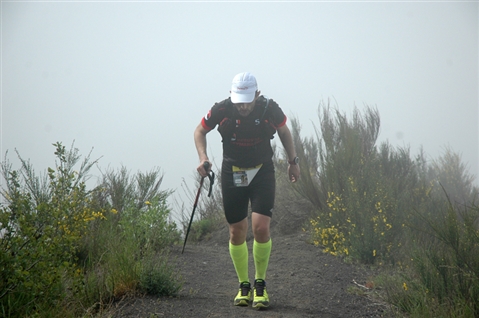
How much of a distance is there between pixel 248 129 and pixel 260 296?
1677 mm

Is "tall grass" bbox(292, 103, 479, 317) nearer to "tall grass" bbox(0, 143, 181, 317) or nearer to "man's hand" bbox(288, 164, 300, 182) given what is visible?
"man's hand" bbox(288, 164, 300, 182)

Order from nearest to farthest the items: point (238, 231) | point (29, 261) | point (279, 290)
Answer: point (29, 261)
point (238, 231)
point (279, 290)

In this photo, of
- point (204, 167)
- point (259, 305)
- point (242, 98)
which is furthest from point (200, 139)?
point (259, 305)

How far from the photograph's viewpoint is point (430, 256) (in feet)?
17.9

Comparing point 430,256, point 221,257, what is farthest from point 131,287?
point 221,257

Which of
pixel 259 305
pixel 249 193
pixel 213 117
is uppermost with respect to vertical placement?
pixel 213 117

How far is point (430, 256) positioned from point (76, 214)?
11.2 feet

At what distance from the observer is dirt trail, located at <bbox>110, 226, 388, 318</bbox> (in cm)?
565

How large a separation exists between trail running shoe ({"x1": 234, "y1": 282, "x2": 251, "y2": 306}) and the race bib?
1.07 metres

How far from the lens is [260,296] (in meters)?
5.86

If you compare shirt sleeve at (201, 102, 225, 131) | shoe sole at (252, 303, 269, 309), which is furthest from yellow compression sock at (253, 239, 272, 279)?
shirt sleeve at (201, 102, 225, 131)

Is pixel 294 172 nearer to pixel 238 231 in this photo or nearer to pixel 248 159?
pixel 248 159

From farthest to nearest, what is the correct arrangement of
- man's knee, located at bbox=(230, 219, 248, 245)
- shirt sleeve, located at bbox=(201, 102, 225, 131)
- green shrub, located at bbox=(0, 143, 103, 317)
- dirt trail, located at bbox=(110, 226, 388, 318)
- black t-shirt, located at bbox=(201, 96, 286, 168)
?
man's knee, located at bbox=(230, 219, 248, 245), shirt sleeve, located at bbox=(201, 102, 225, 131), black t-shirt, located at bbox=(201, 96, 286, 168), dirt trail, located at bbox=(110, 226, 388, 318), green shrub, located at bbox=(0, 143, 103, 317)

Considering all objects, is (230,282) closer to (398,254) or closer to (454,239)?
(398,254)
